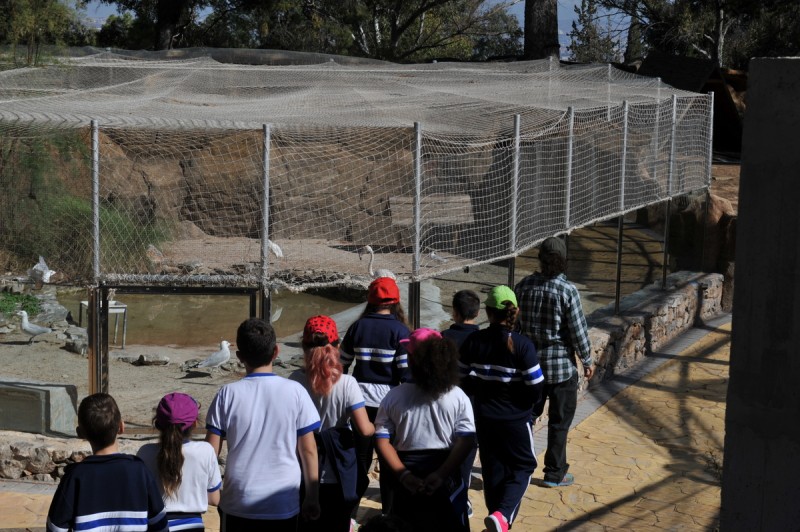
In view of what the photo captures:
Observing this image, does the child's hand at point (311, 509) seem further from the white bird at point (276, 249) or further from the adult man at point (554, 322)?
the white bird at point (276, 249)

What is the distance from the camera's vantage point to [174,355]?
9102mm

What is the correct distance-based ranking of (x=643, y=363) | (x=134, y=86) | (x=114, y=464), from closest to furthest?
(x=114, y=464)
(x=643, y=363)
(x=134, y=86)

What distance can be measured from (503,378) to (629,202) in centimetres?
581

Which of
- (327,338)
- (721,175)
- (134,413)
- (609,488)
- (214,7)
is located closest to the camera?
(327,338)

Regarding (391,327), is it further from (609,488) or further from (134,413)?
(134,413)

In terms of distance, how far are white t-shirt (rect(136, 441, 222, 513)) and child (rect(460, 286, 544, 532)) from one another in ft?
5.47

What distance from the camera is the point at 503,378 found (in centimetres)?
522

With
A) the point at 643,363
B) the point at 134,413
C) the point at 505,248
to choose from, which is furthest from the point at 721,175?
the point at 134,413

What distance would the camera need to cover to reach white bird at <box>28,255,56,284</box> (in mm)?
6496

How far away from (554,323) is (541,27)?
13.2 meters

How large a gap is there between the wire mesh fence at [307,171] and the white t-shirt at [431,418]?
2101mm

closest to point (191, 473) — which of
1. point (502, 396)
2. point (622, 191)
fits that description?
point (502, 396)

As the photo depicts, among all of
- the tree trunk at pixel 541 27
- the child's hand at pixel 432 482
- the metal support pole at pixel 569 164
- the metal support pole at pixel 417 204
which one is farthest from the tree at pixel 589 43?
the child's hand at pixel 432 482

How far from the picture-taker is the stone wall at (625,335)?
639cm
